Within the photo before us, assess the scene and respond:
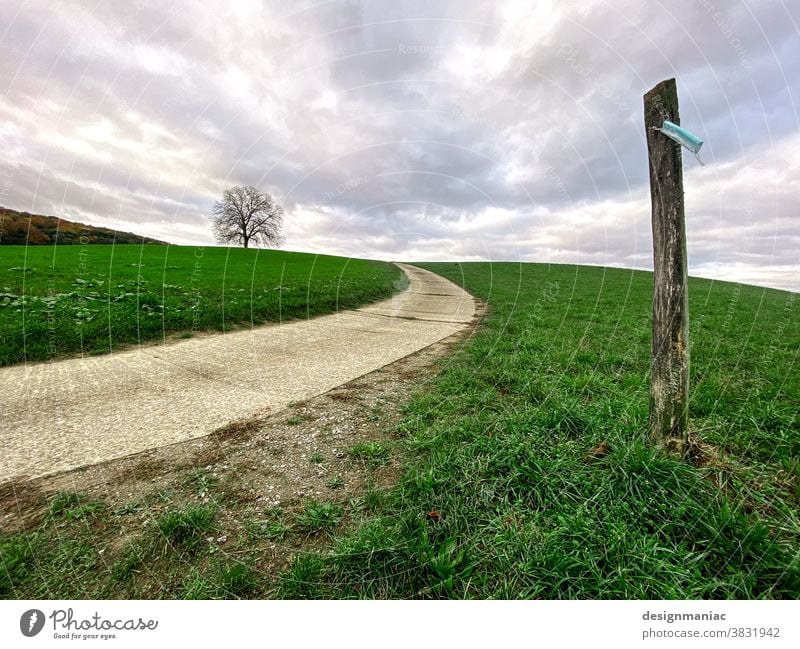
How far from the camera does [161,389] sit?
15.4 ft

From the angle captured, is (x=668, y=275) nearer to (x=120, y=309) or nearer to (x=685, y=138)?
(x=685, y=138)

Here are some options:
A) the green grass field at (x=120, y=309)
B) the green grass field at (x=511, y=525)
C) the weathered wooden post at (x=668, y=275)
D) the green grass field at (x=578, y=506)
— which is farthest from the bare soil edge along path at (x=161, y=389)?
the weathered wooden post at (x=668, y=275)

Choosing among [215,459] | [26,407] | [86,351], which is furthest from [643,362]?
[86,351]

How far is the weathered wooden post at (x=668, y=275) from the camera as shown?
8.79ft

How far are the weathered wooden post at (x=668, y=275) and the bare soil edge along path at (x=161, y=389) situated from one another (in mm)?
4046

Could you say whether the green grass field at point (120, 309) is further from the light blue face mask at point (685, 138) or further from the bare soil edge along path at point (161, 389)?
the light blue face mask at point (685, 138)

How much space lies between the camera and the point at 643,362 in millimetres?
6148

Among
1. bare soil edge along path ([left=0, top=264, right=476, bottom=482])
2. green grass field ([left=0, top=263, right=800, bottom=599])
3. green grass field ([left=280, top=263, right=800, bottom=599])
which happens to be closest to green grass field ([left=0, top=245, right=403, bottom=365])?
bare soil edge along path ([left=0, top=264, right=476, bottom=482])

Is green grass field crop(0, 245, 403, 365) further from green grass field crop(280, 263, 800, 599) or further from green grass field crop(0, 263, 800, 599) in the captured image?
green grass field crop(280, 263, 800, 599)

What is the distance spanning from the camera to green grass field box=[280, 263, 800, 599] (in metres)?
2.05

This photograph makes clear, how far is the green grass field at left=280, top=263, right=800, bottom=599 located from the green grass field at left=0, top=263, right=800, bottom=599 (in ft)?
0.04
